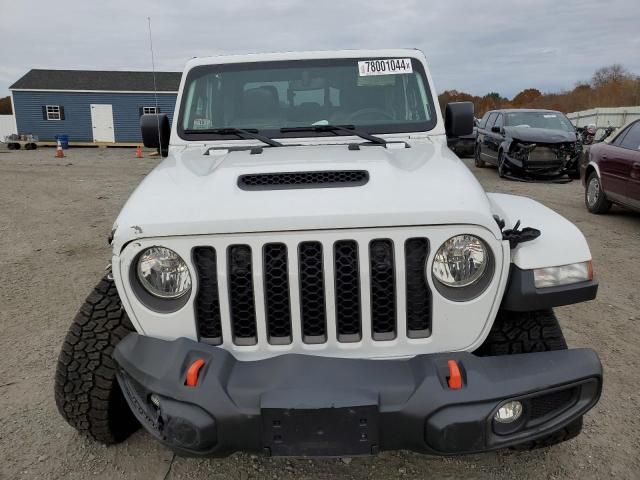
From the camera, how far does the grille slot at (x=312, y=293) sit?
1.97 metres

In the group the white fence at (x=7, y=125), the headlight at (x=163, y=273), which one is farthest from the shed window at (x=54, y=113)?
the headlight at (x=163, y=273)

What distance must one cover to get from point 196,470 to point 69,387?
2.31 feet

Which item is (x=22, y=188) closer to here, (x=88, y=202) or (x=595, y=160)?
(x=88, y=202)

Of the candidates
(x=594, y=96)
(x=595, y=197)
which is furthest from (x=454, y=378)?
(x=594, y=96)

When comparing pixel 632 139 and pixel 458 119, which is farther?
pixel 632 139

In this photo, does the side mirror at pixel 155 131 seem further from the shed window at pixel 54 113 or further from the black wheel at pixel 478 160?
→ the shed window at pixel 54 113

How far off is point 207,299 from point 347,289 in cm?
54

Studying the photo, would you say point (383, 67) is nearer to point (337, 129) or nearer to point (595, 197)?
point (337, 129)

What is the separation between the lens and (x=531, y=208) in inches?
103

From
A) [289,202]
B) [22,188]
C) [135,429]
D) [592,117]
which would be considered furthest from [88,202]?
[592,117]

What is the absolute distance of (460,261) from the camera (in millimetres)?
2012

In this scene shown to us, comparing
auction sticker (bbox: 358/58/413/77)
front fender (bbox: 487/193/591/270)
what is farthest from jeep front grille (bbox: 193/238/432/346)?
auction sticker (bbox: 358/58/413/77)

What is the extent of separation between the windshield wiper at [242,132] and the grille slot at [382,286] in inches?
53.8

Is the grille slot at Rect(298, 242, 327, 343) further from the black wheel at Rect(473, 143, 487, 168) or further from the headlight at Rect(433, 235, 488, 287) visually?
the black wheel at Rect(473, 143, 487, 168)
